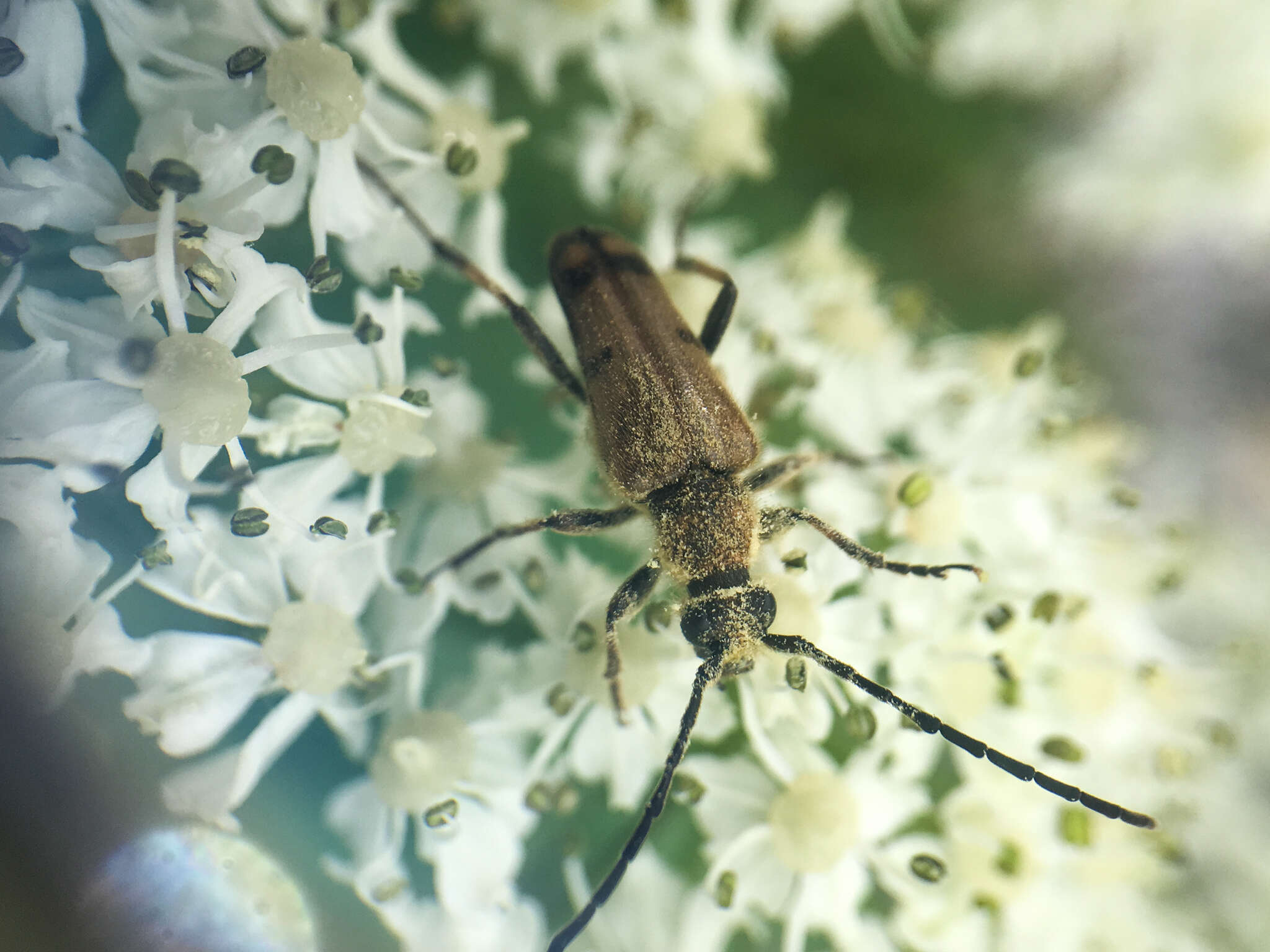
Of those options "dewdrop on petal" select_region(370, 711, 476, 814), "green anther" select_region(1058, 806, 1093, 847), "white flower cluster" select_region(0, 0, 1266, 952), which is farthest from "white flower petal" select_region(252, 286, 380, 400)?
"green anther" select_region(1058, 806, 1093, 847)

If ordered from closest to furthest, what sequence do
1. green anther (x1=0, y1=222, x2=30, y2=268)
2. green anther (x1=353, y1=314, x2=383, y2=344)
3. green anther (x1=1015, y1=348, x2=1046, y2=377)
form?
green anther (x1=0, y1=222, x2=30, y2=268), green anther (x1=353, y1=314, x2=383, y2=344), green anther (x1=1015, y1=348, x2=1046, y2=377)

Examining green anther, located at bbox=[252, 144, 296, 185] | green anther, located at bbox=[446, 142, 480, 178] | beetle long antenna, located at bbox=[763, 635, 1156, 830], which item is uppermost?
green anther, located at bbox=[446, 142, 480, 178]

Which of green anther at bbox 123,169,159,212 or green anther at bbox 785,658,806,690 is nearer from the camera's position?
green anther at bbox 123,169,159,212

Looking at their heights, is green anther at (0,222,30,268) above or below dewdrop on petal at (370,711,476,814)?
above

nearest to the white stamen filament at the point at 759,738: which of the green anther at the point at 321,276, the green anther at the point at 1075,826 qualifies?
the green anther at the point at 1075,826

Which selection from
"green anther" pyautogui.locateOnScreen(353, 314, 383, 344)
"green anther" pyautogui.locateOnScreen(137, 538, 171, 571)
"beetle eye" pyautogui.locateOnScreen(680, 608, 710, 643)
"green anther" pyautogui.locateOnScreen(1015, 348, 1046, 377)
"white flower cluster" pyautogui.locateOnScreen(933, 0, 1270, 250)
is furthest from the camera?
"white flower cluster" pyautogui.locateOnScreen(933, 0, 1270, 250)

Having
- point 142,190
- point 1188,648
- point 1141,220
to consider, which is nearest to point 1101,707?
point 1188,648

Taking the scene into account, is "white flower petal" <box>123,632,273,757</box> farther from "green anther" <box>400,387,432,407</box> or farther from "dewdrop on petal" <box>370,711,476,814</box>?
"green anther" <box>400,387,432,407</box>

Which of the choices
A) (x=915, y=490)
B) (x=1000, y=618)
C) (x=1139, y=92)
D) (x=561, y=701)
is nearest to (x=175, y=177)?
(x=561, y=701)
